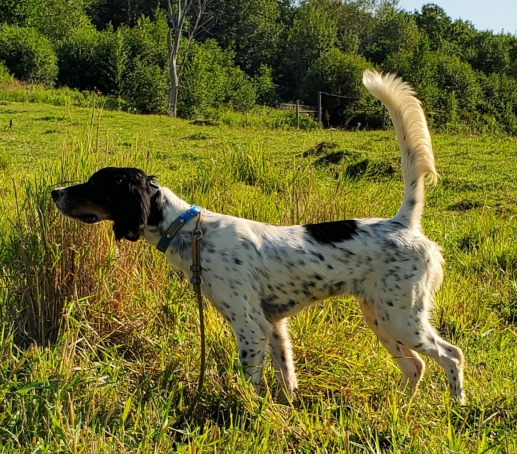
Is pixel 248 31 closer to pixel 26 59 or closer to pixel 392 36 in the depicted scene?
pixel 392 36

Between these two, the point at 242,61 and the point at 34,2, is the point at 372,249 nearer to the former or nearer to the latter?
the point at 34,2

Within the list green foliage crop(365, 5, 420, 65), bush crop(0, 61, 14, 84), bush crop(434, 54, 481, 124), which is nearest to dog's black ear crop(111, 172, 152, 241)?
bush crop(0, 61, 14, 84)

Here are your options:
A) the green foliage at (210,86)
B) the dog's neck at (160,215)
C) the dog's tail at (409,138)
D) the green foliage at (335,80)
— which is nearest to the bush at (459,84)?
the green foliage at (335,80)

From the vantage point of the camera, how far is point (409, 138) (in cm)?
353

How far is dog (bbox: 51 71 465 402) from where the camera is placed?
10.8 ft

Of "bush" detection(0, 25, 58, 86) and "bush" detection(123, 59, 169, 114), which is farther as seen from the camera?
"bush" detection(0, 25, 58, 86)

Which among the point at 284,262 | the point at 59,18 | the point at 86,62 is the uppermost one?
the point at 59,18

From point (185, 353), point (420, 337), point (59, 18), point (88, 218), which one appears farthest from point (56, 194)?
point (59, 18)

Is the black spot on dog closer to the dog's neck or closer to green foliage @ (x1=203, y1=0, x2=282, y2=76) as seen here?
the dog's neck

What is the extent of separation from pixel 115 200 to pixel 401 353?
6.10 feet

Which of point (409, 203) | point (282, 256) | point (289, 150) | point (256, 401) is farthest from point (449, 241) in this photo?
point (289, 150)

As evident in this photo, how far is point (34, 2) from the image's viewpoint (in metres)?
39.0

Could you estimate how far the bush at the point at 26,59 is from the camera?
1169 inches

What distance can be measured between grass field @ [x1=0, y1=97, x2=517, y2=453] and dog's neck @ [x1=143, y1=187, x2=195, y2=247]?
512 mm
